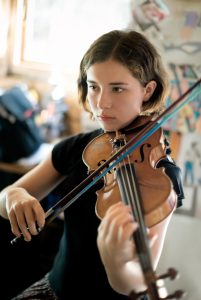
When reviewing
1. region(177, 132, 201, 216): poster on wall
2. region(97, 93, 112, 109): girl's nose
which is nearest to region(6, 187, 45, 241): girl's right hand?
region(97, 93, 112, 109): girl's nose

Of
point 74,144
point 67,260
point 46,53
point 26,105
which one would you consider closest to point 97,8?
point 46,53

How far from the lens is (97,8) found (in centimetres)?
221

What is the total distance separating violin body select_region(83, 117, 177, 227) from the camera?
25.2 inches

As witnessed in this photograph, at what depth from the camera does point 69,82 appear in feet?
7.62

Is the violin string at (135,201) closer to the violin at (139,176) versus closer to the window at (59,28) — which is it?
the violin at (139,176)

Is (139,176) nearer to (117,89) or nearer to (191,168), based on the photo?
(117,89)

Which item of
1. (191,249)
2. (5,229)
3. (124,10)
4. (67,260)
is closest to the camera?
(67,260)

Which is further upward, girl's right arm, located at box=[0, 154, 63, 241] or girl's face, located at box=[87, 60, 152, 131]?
girl's face, located at box=[87, 60, 152, 131]

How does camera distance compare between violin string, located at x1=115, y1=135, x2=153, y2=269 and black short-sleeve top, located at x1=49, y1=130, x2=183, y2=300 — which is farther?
black short-sleeve top, located at x1=49, y1=130, x2=183, y2=300

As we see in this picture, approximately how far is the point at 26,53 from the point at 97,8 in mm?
561

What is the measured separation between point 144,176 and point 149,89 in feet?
0.68

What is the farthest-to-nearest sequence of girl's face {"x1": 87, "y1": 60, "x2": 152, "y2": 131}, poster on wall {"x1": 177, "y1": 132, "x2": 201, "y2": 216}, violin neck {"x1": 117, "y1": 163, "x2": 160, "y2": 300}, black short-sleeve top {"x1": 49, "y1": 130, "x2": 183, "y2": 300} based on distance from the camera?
1. poster on wall {"x1": 177, "y1": 132, "x2": 201, "y2": 216}
2. black short-sleeve top {"x1": 49, "y1": 130, "x2": 183, "y2": 300}
3. girl's face {"x1": 87, "y1": 60, "x2": 152, "y2": 131}
4. violin neck {"x1": 117, "y1": 163, "x2": 160, "y2": 300}

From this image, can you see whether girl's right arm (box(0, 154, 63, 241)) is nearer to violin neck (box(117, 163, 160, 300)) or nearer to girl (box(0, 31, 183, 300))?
girl (box(0, 31, 183, 300))

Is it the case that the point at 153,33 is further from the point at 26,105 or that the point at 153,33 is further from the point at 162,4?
the point at 26,105
